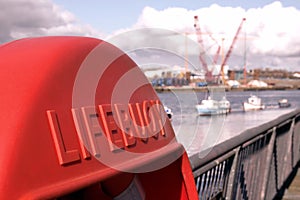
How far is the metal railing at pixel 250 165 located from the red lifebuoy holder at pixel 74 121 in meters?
0.84

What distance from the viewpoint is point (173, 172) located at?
1.95 metres

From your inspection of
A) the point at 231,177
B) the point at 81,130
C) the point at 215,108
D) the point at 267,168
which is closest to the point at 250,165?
the point at 267,168

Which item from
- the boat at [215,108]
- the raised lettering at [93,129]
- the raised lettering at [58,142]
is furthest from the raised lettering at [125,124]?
the boat at [215,108]

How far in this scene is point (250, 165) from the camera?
4266 millimetres

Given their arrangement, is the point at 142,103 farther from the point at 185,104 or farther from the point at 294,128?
the point at 294,128

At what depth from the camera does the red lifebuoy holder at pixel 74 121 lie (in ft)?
3.73

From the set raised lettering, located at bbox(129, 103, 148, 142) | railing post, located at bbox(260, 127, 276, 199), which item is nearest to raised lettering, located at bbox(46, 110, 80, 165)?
raised lettering, located at bbox(129, 103, 148, 142)

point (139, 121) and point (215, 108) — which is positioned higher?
point (139, 121)

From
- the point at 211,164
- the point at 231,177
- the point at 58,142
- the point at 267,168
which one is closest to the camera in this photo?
the point at 58,142

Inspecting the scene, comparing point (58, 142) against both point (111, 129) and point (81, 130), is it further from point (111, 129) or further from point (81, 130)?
point (111, 129)

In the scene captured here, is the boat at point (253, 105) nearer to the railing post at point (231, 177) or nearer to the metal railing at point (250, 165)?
the metal railing at point (250, 165)

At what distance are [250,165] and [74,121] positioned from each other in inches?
128

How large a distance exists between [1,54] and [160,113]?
2.41ft

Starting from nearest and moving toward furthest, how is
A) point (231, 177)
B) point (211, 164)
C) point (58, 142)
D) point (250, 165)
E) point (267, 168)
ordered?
point (58, 142) < point (211, 164) < point (231, 177) < point (250, 165) < point (267, 168)
